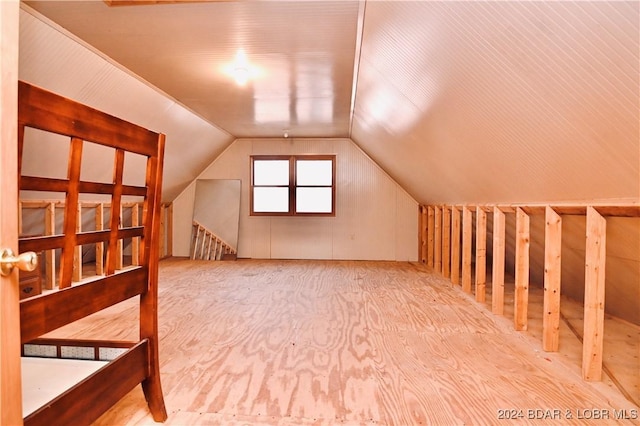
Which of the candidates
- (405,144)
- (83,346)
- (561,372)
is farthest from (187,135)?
(561,372)

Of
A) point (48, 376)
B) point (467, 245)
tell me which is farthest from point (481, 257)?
point (48, 376)

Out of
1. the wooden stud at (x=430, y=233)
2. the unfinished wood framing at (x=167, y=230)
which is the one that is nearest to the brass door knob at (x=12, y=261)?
the wooden stud at (x=430, y=233)

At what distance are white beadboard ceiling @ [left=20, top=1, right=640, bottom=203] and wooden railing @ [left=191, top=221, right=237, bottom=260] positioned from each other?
2.64m

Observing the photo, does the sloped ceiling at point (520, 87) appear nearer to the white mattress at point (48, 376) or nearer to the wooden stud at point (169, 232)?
the white mattress at point (48, 376)

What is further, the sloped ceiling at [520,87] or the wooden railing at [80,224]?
the wooden railing at [80,224]

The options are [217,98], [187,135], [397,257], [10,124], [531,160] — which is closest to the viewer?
[10,124]

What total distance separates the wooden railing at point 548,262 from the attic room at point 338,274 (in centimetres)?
1

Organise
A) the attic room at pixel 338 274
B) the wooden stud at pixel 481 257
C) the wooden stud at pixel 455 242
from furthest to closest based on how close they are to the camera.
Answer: the wooden stud at pixel 455 242
the wooden stud at pixel 481 257
the attic room at pixel 338 274

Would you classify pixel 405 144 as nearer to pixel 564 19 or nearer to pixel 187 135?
pixel 564 19

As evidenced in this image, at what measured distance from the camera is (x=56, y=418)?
3.04 feet

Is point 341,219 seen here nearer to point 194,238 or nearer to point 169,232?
point 194,238

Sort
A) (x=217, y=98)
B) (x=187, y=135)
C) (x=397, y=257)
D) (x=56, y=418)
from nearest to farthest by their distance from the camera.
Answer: (x=56, y=418), (x=217, y=98), (x=187, y=135), (x=397, y=257)

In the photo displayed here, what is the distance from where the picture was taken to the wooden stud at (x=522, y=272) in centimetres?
263

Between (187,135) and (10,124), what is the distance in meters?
4.46
